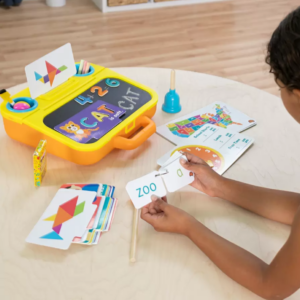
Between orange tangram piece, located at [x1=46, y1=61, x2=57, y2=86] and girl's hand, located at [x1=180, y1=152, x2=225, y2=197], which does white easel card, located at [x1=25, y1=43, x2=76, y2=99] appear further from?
girl's hand, located at [x1=180, y1=152, x2=225, y2=197]

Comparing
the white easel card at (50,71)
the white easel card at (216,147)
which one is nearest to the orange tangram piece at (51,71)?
the white easel card at (50,71)

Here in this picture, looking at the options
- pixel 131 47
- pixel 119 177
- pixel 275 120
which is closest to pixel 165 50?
pixel 131 47

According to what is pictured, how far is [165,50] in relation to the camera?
2.80 m

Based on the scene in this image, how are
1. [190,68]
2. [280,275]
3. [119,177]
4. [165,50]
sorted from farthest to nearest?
[165,50] → [190,68] → [119,177] → [280,275]

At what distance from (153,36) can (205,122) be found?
6.40 feet

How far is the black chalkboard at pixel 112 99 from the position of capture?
1047 mm

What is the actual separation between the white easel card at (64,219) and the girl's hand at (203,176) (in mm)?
228

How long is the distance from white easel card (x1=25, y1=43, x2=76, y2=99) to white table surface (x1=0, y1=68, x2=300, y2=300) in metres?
0.16

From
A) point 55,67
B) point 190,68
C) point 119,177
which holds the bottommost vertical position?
point 190,68

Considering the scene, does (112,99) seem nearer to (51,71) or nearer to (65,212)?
(51,71)

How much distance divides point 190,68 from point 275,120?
4.97 ft

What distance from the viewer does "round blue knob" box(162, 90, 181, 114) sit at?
1.19 meters

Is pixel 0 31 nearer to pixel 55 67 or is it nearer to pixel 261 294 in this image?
pixel 55 67

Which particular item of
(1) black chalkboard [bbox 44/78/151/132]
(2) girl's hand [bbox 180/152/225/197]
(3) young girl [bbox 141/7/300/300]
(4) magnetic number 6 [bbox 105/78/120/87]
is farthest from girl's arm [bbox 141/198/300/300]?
(4) magnetic number 6 [bbox 105/78/120/87]
